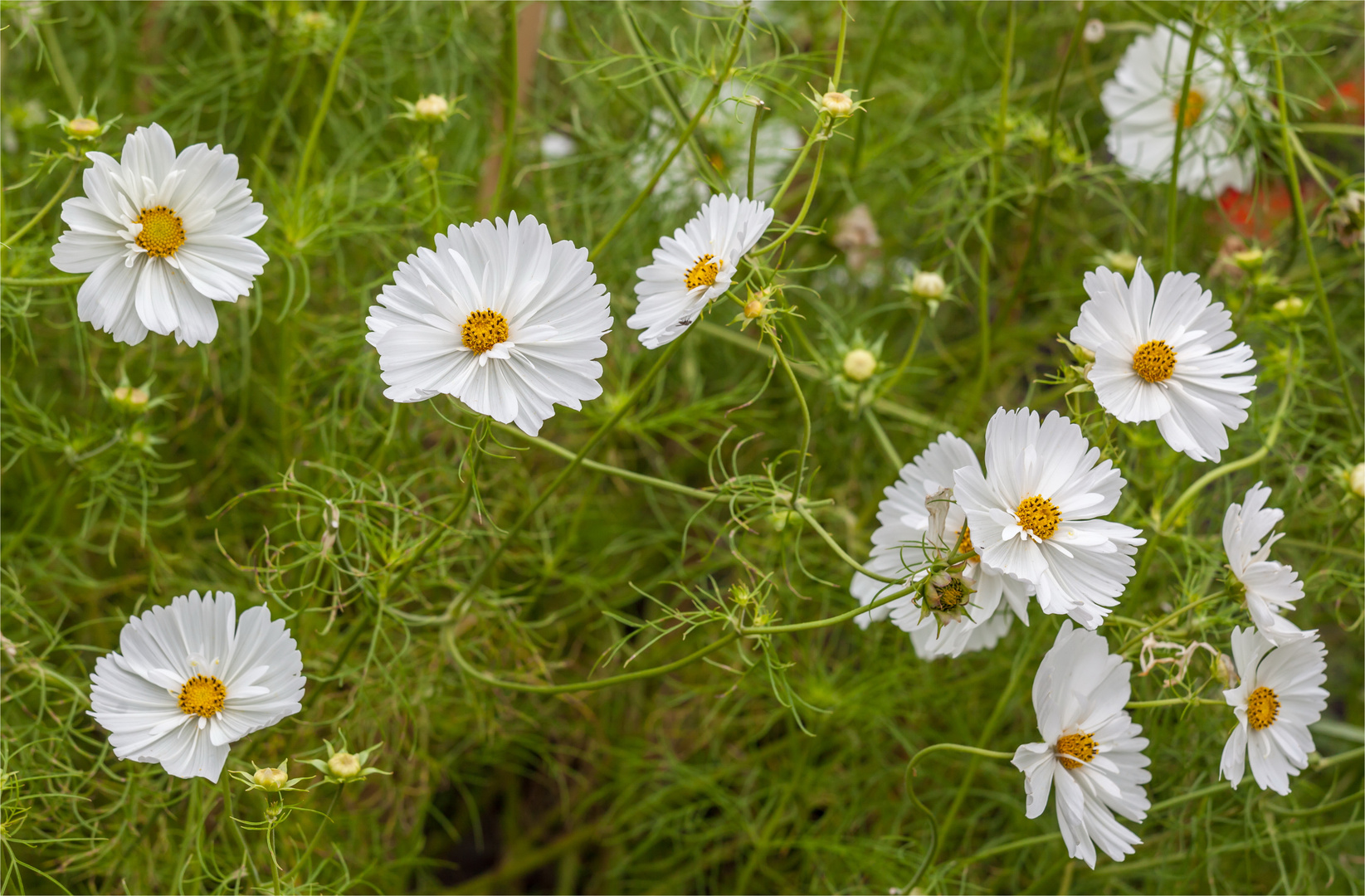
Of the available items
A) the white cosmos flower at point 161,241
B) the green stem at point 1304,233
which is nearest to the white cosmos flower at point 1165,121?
the green stem at point 1304,233

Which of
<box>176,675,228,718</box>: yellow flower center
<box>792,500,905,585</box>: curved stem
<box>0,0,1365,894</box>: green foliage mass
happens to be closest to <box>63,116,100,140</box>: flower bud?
<box>0,0,1365,894</box>: green foliage mass

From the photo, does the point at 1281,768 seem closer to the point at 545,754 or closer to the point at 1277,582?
the point at 1277,582

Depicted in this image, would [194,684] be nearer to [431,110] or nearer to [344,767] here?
[344,767]

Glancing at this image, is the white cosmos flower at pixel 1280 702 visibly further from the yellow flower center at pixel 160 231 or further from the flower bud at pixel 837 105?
the yellow flower center at pixel 160 231

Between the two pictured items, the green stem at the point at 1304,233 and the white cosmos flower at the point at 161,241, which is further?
the green stem at the point at 1304,233

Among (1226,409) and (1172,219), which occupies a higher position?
(1172,219)

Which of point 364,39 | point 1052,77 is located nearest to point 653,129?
point 364,39
